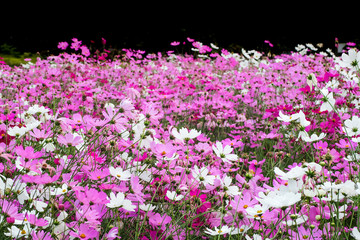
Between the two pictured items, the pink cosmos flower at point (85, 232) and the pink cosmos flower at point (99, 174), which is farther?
the pink cosmos flower at point (99, 174)

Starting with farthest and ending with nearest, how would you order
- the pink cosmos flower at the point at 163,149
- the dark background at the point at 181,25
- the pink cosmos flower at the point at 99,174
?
the dark background at the point at 181,25
the pink cosmos flower at the point at 163,149
the pink cosmos flower at the point at 99,174

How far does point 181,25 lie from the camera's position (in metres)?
9.26

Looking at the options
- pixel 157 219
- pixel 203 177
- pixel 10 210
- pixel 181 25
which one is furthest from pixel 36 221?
pixel 181 25

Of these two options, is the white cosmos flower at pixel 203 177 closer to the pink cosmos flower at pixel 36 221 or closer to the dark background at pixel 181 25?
the pink cosmos flower at pixel 36 221

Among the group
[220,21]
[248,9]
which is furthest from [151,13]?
[248,9]

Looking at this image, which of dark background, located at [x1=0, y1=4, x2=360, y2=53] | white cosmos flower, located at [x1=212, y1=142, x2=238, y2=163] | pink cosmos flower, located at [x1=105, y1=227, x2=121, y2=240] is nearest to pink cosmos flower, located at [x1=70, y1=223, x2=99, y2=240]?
pink cosmos flower, located at [x1=105, y1=227, x2=121, y2=240]

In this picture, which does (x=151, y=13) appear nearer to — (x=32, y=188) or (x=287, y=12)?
(x=287, y=12)

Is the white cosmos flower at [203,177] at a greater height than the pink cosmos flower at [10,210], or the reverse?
the white cosmos flower at [203,177]

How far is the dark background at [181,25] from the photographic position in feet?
30.2

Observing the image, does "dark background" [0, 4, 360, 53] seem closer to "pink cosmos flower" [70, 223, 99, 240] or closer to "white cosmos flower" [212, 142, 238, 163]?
"white cosmos flower" [212, 142, 238, 163]

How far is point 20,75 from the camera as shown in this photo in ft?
13.1

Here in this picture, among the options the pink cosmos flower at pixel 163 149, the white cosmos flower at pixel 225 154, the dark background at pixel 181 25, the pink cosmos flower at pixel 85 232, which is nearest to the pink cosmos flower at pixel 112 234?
the pink cosmos flower at pixel 85 232

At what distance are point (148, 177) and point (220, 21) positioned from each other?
345 inches

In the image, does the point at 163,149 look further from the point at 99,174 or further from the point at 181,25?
the point at 181,25
